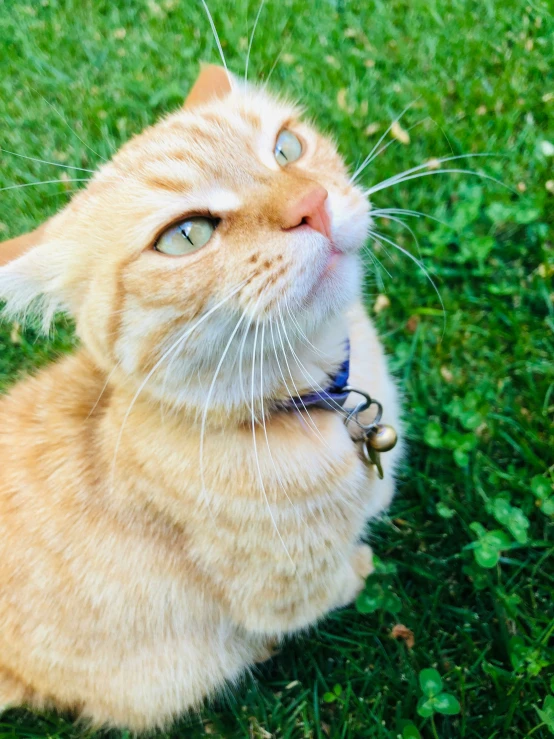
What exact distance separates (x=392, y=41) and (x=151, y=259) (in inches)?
101

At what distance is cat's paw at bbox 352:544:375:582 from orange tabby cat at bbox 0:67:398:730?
291 mm

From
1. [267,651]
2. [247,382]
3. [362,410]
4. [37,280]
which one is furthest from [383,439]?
[37,280]

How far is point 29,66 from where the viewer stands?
3.40m

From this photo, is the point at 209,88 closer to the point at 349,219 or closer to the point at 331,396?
the point at 349,219

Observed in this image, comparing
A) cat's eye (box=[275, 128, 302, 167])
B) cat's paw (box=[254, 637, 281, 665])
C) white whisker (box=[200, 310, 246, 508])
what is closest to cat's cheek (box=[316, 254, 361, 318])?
white whisker (box=[200, 310, 246, 508])

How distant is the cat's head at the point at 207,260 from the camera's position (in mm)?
1211

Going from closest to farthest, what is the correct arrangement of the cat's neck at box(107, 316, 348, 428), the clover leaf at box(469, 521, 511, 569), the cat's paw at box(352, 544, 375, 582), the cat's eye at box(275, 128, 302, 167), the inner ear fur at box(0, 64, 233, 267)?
the cat's neck at box(107, 316, 348, 428)
the cat's eye at box(275, 128, 302, 167)
the inner ear fur at box(0, 64, 233, 267)
the clover leaf at box(469, 521, 511, 569)
the cat's paw at box(352, 544, 375, 582)

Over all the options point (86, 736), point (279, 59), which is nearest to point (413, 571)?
point (86, 736)

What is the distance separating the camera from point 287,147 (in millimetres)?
1530

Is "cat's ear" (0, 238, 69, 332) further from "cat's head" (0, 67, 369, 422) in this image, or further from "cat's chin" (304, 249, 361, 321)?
"cat's chin" (304, 249, 361, 321)

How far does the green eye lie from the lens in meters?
1.31

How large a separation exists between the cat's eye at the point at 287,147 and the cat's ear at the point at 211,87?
0.28 meters

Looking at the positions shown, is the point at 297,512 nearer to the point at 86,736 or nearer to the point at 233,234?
the point at 233,234

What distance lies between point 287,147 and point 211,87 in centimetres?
38
